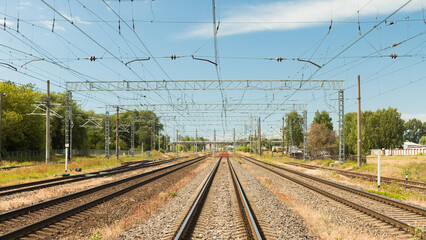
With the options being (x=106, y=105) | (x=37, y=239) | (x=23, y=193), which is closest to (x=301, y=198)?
(x=37, y=239)

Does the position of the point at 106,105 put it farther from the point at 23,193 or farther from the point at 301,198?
the point at 301,198

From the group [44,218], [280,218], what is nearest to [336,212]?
[280,218]

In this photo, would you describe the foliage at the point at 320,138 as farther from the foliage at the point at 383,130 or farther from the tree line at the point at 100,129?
the foliage at the point at 383,130

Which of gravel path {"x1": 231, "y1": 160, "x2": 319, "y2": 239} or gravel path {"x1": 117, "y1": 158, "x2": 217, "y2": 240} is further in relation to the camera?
gravel path {"x1": 231, "y1": 160, "x2": 319, "y2": 239}

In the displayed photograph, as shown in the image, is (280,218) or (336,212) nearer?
(280,218)

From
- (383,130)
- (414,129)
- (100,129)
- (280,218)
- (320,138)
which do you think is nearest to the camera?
(280,218)

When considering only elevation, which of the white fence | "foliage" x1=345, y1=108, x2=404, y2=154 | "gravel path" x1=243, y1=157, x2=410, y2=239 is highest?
"foliage" x1=345, y1=108, x2=404, y2=154

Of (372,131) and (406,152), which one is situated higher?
(372,131)

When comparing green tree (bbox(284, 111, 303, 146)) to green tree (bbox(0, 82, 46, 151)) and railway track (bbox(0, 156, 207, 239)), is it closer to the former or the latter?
green tree (bbox(0, 82, 46, 151))

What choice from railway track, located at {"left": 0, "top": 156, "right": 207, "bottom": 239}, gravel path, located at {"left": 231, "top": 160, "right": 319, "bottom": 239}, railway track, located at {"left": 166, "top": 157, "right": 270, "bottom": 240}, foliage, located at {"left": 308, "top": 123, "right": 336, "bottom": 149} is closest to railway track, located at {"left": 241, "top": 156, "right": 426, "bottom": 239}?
gravel path, located at {"left": 231, "top": 160, "right": 319, "bottom": 239}

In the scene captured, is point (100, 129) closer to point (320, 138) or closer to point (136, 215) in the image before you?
point (320, 138)

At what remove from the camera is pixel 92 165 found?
124 ft

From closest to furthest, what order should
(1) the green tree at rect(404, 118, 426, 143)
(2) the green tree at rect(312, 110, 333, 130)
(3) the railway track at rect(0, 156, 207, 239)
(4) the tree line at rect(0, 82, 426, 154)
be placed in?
(3) the railway track at rect(0, 156, 207, 239) < (4) the tree line at rect(0, 82, 426, 154) < (2) the green tree at rect(312, 110, 333, 130) < (1) the green tree at rect(404, 118, 426, 143)

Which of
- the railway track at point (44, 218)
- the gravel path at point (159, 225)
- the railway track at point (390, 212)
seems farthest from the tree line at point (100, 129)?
the railway track at point (390, 212)
